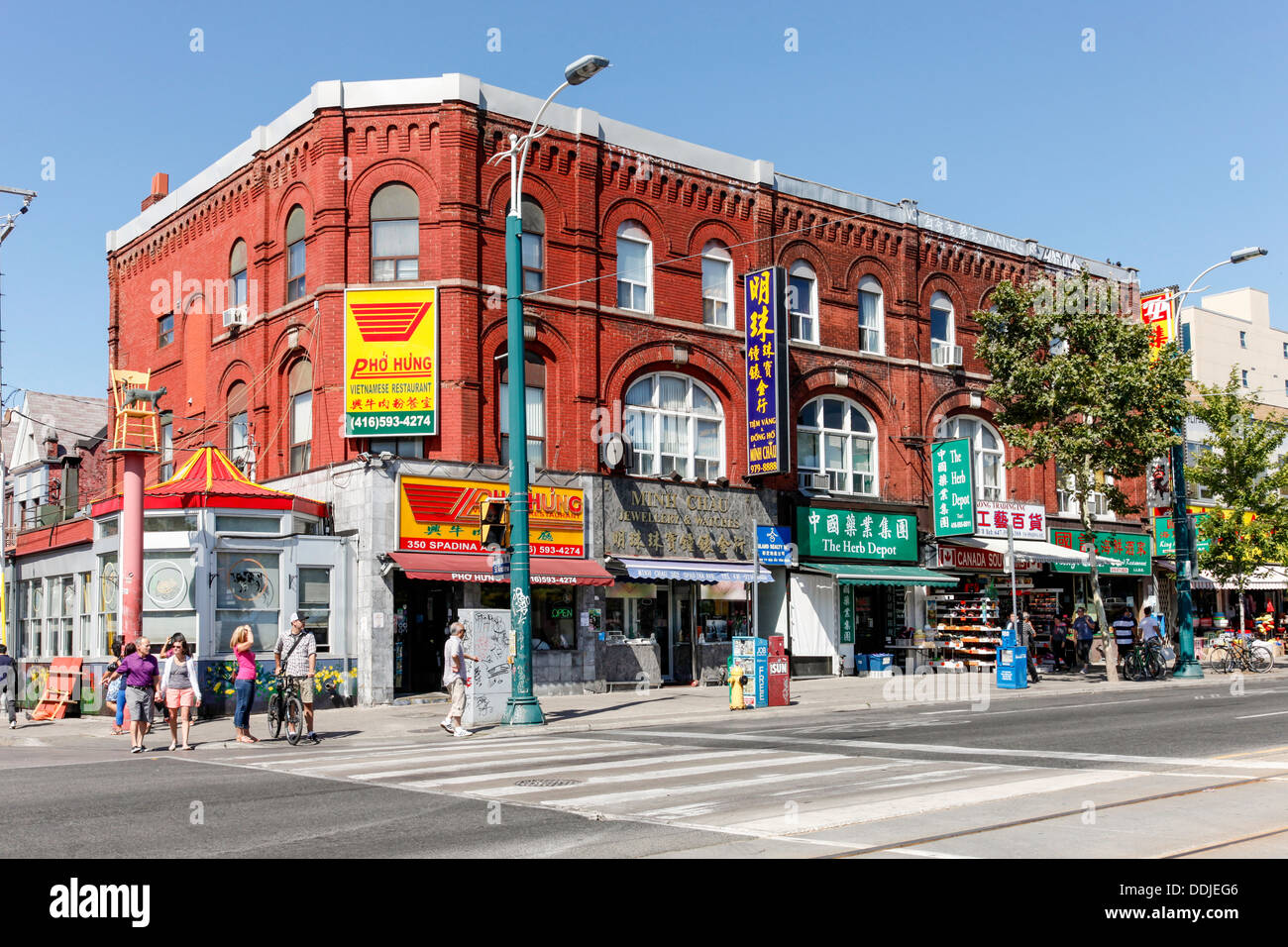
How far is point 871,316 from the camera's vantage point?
37.1 m

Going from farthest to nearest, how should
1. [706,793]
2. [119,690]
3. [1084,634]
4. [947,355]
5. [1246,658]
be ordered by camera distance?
[947,355] → [1246,658] → [1084,634] → [119,690] → [706,793]

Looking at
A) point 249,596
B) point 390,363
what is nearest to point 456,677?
point 249,596

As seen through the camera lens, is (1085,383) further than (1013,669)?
Yes

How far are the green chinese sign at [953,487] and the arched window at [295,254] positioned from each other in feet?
62.9

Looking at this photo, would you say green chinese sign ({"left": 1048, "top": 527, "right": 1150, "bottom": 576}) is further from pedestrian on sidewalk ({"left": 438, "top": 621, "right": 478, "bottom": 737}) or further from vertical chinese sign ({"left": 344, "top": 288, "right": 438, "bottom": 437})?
pedestrian on sidewalk ({"left": 438, "top": 621, "right": 478, "bottom": 737})

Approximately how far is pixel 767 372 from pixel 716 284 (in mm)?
3446

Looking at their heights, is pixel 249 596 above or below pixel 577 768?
above

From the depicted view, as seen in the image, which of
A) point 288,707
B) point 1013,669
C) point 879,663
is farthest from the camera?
point 879,663

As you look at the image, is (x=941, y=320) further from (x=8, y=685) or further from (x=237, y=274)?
(x=8, y=685)

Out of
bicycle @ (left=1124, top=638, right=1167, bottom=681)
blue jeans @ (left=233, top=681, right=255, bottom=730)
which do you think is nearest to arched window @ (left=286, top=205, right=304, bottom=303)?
blue jeans @ (left=233, top=681, right=255, bottom=730)

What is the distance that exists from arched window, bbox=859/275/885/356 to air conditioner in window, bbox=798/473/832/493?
467 centimetres
